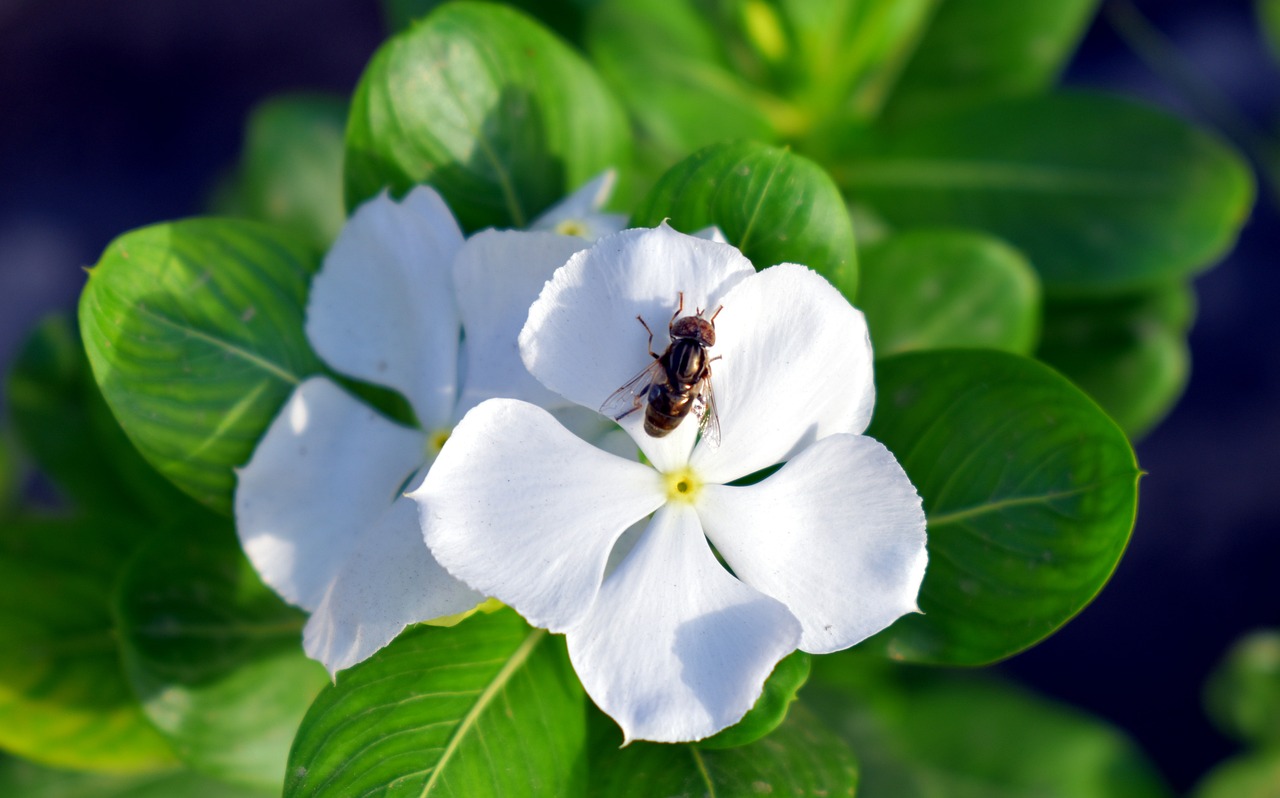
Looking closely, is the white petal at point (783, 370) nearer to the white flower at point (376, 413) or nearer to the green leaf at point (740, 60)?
the white flower at point (376, 413)

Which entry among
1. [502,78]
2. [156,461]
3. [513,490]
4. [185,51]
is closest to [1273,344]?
[502,78]

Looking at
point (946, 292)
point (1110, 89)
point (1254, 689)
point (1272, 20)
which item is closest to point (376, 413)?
point (946, 292)

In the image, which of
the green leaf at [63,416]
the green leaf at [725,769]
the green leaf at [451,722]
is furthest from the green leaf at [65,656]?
the green leaf at [725,769]

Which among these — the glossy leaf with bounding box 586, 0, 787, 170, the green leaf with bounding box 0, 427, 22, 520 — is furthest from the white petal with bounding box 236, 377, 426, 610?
the green leaf with bounding box 0, 427, 22, 520

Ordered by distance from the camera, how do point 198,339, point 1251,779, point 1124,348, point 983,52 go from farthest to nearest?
point 1251,779, point 983,52, point 1124,348, point 198,339

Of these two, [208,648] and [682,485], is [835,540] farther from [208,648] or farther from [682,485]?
A: [208,648]
